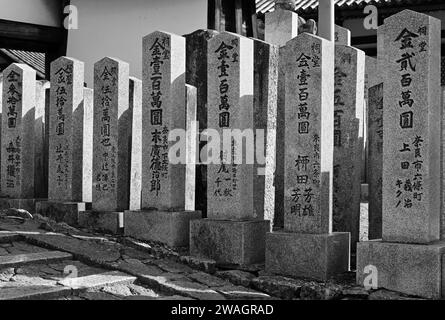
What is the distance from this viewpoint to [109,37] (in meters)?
11.4

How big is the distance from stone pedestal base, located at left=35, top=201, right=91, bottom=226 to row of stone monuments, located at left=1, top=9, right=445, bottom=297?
0.02m

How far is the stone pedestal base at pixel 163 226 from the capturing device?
20.4ft

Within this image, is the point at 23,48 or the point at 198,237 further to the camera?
the point at 23,48

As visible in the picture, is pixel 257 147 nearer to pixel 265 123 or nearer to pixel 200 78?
pixel 265 123

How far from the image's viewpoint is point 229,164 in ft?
19.4

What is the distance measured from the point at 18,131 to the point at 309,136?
4.57m

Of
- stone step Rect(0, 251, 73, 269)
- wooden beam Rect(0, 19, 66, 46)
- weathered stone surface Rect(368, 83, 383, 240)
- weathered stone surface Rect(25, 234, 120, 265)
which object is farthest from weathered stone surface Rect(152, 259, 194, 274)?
wooden beam Rect(0, 19, 66, 46)

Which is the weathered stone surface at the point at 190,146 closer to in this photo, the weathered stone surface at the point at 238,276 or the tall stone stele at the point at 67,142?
the weathered stone surface at the point at 238,276

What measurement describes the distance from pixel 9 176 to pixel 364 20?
31.4 feet

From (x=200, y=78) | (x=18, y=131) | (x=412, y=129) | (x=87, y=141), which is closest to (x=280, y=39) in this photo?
(x=200, y=78)
